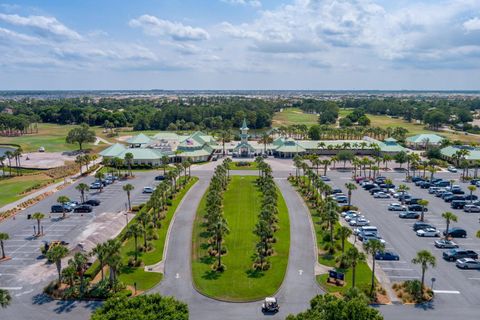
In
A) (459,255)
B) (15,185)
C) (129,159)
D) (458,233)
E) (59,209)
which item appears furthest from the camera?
(129,159)

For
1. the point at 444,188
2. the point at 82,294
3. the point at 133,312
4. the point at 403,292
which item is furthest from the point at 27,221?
the point at 444,188

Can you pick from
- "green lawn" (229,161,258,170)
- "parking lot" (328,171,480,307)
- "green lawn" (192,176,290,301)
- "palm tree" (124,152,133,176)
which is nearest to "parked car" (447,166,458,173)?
"parking lot" (328,171,480,307)

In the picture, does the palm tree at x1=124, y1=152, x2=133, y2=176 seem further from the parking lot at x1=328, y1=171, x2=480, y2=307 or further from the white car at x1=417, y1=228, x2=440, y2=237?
the white car at x1=417, y1=228, x2=440, y2=237

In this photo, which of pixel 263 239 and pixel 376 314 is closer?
pixel 376 314

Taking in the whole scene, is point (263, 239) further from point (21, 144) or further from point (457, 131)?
point (457, 131)

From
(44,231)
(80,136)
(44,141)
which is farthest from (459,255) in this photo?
(44,141)

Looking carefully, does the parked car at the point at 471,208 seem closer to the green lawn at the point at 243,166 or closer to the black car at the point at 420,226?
the black car at the point at 420,226

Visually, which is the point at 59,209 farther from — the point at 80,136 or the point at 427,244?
the point at 80,136
